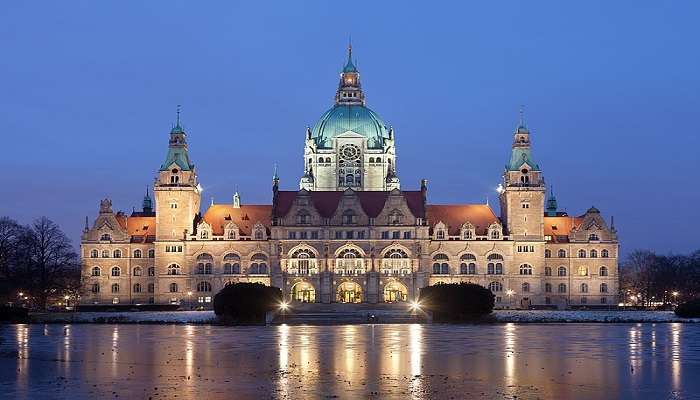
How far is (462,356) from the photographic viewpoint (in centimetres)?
4300

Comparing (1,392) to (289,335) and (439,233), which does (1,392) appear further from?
(439,233)

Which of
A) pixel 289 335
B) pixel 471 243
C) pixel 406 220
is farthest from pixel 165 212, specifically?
pixel 289 335

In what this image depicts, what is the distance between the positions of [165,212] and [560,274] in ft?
176

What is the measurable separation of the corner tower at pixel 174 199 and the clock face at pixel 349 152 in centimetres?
2622

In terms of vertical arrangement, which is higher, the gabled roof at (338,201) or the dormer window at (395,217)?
the gabled roof at (338,201)

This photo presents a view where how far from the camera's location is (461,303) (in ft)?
285

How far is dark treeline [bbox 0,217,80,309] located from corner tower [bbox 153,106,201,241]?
42.2 feet

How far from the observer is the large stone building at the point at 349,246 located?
132375 mm

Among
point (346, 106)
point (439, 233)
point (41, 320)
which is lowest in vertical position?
point (41, 320)

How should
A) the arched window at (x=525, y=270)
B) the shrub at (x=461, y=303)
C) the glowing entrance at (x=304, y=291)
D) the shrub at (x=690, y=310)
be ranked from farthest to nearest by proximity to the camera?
the arched window at (x=525, y=270)
the glowing entrance at (x=304, y=291)
the shrub at (x=690, y=310)
the shrub at (x=461, y=303)

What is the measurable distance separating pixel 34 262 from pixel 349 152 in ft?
178

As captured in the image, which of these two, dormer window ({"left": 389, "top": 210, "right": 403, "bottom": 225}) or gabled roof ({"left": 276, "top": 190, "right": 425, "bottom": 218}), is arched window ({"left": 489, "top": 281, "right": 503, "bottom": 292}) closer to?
gabled roof ({"left": 276, "top": 190, "right": 425, "bottom": 218})

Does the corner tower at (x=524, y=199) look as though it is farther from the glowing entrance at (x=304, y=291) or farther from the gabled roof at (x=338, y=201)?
the glowing entrance at (x=304, y=291)

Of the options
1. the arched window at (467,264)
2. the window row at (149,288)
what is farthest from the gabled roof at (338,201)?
the window row at (149,288)
